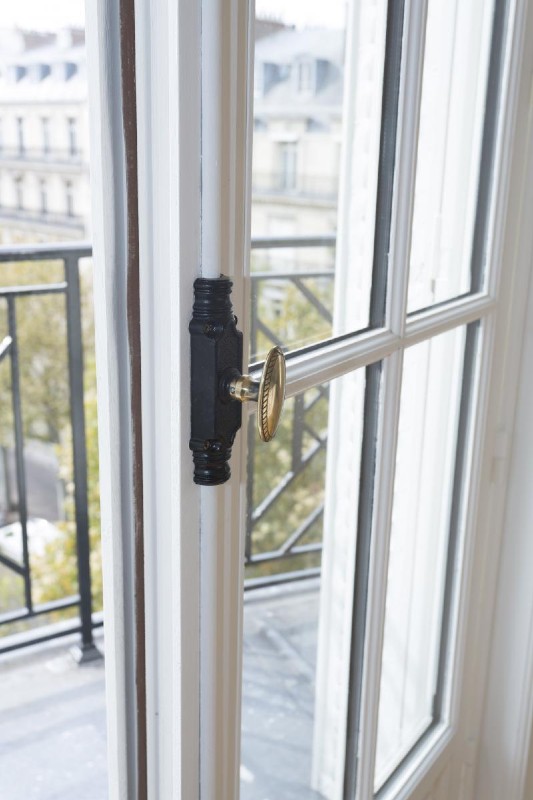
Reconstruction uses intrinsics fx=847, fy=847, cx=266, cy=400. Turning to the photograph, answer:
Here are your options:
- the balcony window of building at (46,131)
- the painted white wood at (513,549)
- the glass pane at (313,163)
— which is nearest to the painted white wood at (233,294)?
the glass pane at (313,163)

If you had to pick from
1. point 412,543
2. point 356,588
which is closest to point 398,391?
point 356,588

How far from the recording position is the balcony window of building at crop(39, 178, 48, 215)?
7.16ft

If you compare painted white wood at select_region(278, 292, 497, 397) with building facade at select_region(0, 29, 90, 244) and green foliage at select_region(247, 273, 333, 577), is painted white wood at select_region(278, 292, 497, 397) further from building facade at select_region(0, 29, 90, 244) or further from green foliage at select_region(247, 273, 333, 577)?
building facade at select_region(0, 29, 90, 244)

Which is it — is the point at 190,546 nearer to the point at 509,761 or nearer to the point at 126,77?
the point at 126,77

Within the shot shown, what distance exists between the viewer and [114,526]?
0.60 metres

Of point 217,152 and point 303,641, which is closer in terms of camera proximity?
point 217,152

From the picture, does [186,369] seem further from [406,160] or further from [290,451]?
[290,451]

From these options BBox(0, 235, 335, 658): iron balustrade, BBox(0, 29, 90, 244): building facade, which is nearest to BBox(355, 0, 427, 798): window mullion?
BBox(0, 235, 335, 658): iron balustrade

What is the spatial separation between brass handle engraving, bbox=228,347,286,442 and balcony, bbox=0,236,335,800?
0.56 meters

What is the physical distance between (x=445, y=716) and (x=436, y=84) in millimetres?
887

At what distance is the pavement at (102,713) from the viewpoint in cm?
101

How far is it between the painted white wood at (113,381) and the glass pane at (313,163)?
163mm

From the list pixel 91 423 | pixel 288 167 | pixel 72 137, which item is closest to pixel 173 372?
pixel 288 167

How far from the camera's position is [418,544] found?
1.19 metres
